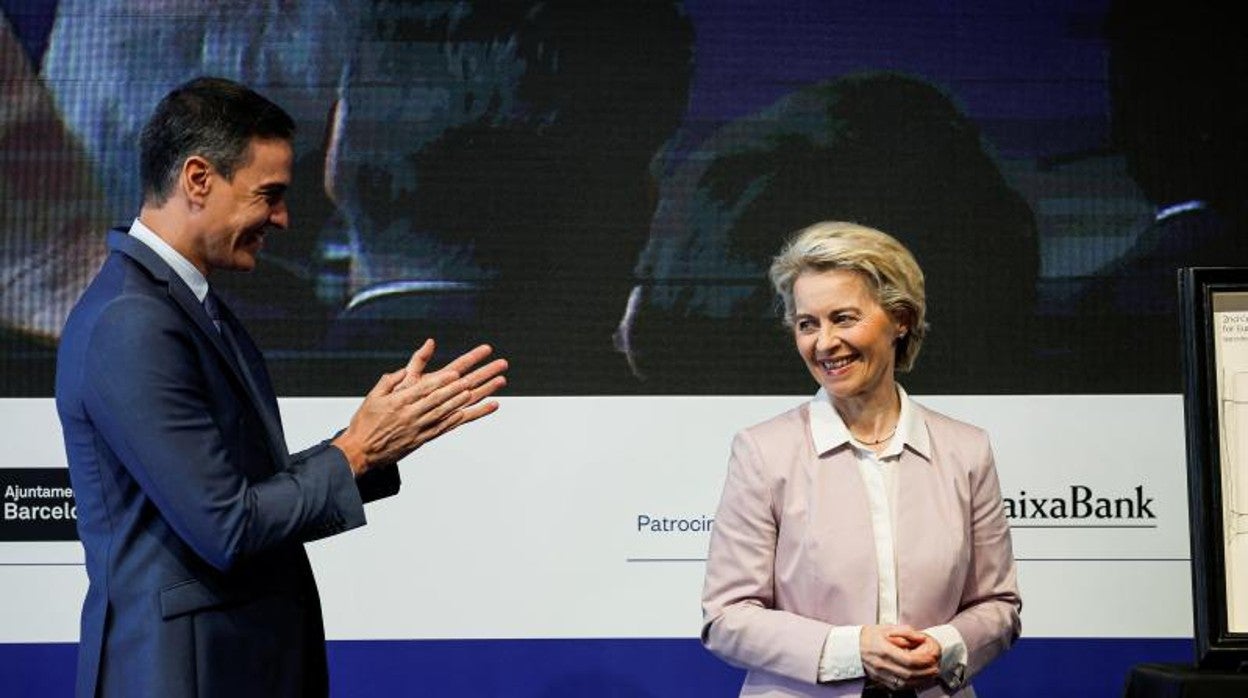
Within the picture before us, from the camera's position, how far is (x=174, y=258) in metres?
2.08

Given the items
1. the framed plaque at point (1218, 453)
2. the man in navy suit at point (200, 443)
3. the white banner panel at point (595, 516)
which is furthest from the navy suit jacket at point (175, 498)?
the white banner panel at point (595, 516)

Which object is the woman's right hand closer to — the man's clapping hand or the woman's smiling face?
the woman's smiling face

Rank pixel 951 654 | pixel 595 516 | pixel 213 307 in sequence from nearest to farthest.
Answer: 1. pixel 213 307
2. pixel 951 654
3. pixel 595 516

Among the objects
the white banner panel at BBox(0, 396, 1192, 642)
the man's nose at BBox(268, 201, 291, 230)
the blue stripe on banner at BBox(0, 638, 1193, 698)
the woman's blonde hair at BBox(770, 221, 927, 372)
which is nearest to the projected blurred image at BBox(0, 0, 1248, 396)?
the white banner panel at BBox(0, 396, 1192, 642)

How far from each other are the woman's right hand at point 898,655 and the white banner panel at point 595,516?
122 cm

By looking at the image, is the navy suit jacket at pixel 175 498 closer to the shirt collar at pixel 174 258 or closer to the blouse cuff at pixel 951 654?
the shirt collar at pixel 174 258

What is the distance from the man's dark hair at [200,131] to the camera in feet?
6.87

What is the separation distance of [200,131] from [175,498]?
0.56 meters

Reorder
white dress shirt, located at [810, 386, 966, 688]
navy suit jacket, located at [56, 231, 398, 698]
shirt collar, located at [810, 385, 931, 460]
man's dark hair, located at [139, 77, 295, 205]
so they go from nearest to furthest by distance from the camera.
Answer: navy suit jacket, located at [56, 231, 398, 698]
man's dark hair, located at [139, 77, 295, 205]
white dress shirt, located at [810, 386, 966, 688]
shirt collar, located at [810, 385, 931, 460]

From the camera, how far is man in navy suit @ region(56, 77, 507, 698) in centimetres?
190

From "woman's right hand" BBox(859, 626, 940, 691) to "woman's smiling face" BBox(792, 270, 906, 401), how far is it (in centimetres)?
42

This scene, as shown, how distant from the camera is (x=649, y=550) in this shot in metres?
3.40

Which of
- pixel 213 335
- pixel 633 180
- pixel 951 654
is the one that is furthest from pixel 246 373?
pixel 633 180

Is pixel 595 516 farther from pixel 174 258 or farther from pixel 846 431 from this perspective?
pixel 174 258
